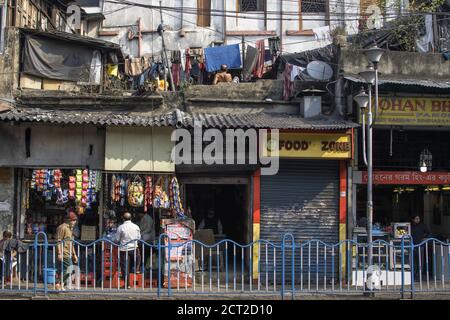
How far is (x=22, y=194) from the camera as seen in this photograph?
47.9 feet

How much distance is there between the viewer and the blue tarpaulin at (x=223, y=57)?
1889 cm

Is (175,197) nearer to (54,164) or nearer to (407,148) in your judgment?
(54,164)

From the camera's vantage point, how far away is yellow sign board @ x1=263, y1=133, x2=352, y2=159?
559 inches

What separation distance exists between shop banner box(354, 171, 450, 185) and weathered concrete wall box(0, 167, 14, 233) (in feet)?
28.7

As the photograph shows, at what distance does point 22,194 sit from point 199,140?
4.74 m

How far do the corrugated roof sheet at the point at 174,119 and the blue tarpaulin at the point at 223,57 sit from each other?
4350 mm

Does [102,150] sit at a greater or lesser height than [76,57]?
lesser

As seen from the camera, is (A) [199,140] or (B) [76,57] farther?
(B) [76,57]

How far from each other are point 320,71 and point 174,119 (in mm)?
4676

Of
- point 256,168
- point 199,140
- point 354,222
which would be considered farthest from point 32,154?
point 354,222
